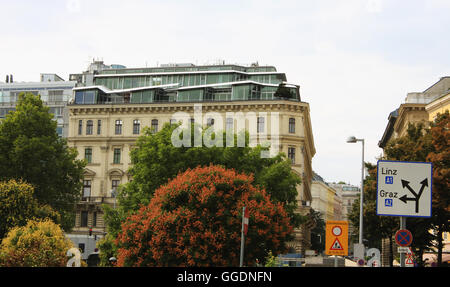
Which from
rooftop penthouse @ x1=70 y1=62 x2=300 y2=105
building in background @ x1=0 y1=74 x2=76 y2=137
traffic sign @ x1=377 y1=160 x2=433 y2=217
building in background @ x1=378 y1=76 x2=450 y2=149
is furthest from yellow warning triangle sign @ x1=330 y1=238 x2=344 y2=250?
building in background @ x1=0 y1=74 x2=76 y2=137

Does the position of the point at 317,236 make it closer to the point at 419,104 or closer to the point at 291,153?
the point at 291,153

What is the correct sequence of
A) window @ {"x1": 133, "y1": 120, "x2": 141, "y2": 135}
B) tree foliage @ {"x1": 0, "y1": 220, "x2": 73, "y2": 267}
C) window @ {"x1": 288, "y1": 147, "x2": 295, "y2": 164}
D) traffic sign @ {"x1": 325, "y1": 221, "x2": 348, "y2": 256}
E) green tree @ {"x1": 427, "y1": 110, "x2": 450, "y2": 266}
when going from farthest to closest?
window @ {"x1": 133, "y1": 120, "x2": 141, "y2": 135} → window @ {"x1": 288, "y1": 147, "x2": 295, "y2": 164} → green tree @ {"x1": 427, "y1": 110, "x2": 450, "y2": 266} → tree foliage @ {"x1": 0, "y1": 220, "x2": 73, "y2": 267} → traffic sign @ {"x1": 325, "y1": 221, "x2": 348, "y2": 256}

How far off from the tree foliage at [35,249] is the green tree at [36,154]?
65.9 ft

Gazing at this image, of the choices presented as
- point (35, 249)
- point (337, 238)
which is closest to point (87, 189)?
point (35, 249)

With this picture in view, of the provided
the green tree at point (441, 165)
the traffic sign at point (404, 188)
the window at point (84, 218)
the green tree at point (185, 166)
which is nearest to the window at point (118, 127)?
the window at point (84, 218)

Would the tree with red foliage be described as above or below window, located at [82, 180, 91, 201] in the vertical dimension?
below

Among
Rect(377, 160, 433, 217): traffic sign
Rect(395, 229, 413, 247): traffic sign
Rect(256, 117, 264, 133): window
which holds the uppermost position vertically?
Rect(256, 117, 264, 133): window

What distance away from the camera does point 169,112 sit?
84.1 metres

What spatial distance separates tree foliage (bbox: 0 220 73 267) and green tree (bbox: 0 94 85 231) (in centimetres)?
2009

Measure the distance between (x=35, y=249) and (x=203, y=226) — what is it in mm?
10473

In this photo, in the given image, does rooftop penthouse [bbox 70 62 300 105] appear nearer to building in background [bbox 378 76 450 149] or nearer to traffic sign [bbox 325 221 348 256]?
building in background [bbox 378 76 450 149]

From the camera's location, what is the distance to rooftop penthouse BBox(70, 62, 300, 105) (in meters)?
82.2

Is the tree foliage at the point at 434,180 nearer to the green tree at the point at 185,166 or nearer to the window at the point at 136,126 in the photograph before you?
Result: the green tree at the point at 185,166
